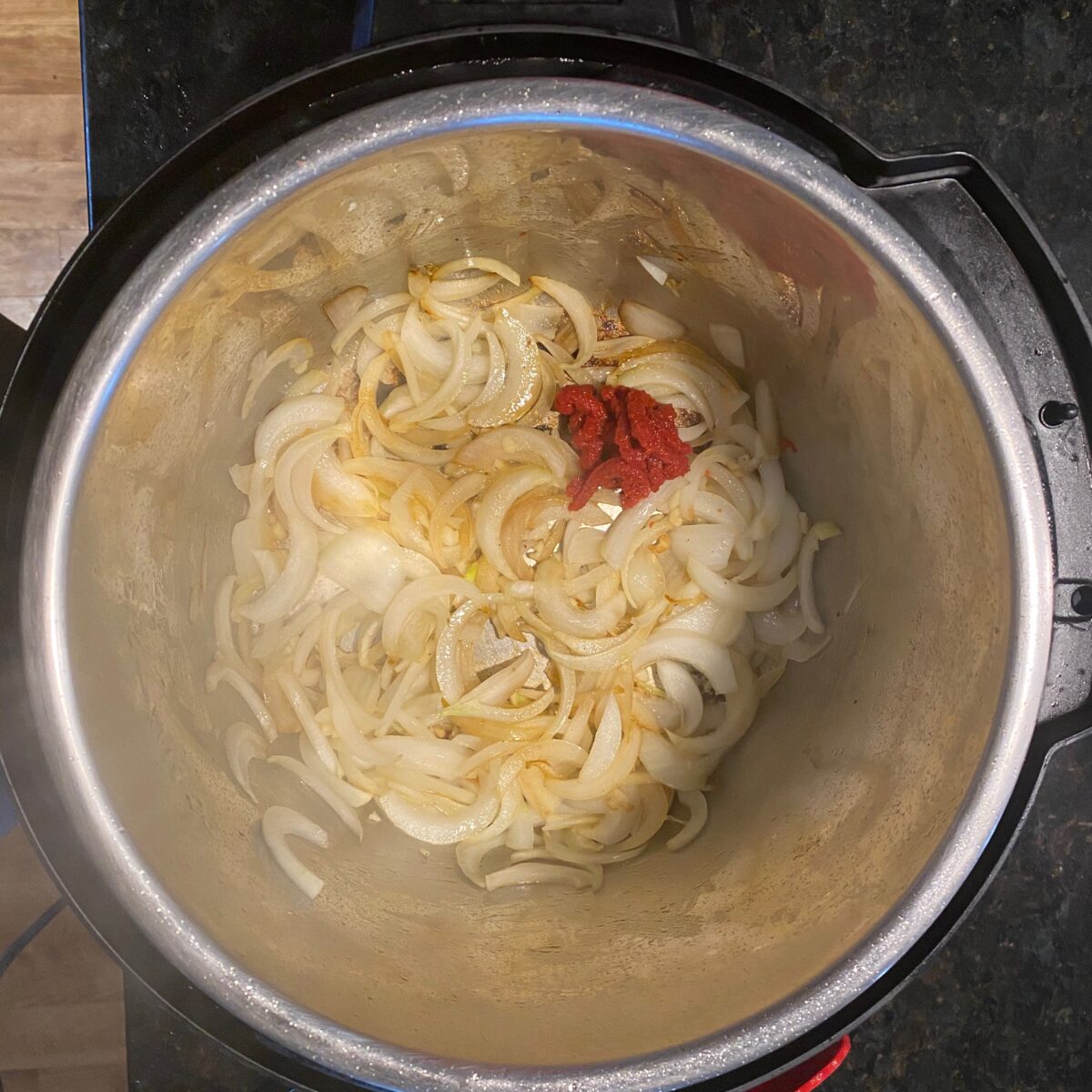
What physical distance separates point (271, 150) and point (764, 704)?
2.43ft

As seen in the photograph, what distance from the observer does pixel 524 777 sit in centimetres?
93

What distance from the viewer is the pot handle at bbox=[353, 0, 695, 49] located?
2.27ft

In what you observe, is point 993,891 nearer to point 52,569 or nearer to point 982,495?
point 982,495

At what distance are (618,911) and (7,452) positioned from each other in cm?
70

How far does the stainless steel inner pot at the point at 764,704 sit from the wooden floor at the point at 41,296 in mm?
489

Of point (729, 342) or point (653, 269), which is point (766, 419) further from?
point (653, 269)

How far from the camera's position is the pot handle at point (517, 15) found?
A: 0.69m

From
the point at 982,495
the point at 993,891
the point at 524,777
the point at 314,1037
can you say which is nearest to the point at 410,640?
the point at 524,777

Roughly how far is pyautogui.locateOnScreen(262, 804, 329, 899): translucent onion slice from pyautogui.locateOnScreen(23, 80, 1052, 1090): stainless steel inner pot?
2 centimetres

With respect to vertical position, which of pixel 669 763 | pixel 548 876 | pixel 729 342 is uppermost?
pixel 729 342

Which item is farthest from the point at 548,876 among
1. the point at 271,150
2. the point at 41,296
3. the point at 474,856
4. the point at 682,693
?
the point at 41,296

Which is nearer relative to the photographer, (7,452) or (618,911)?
(7,452)

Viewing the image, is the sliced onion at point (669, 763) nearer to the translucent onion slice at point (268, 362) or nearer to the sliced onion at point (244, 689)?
the sliced onion at point (244, 689)

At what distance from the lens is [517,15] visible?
2.27ft
